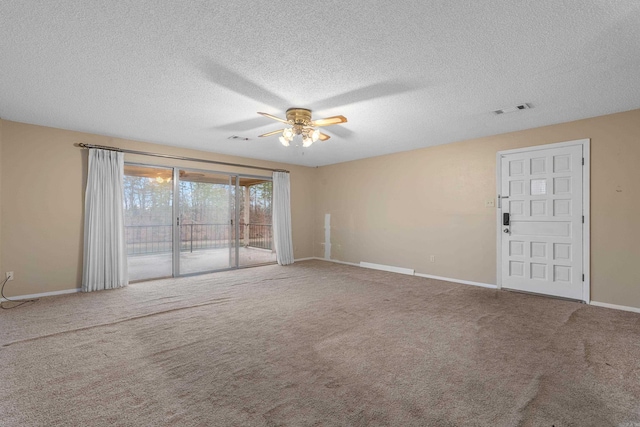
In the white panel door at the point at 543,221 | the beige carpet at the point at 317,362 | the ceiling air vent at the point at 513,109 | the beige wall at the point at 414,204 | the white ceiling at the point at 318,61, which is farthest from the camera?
the white panel door at the point at 543,221

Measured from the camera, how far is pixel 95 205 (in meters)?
4.50

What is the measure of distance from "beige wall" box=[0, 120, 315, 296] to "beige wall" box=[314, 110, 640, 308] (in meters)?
4.87

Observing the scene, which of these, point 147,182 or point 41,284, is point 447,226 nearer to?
point 147,182

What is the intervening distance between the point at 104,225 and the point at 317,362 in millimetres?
4192

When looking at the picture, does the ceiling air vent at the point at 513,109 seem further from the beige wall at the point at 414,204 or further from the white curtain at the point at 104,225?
the white curtain at the point at 104,225

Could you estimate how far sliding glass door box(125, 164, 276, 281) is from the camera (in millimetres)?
5223

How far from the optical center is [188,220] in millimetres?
5750

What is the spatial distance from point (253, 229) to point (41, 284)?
3.98 m

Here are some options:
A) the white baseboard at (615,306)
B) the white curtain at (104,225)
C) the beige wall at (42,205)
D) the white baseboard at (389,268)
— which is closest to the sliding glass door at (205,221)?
the white curtain at (104,225)

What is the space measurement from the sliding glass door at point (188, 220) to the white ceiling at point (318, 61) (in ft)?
4.92

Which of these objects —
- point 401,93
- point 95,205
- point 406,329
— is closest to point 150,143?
point 95,205

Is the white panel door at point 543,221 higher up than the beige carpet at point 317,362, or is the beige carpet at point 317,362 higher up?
the white panel door at point 543,221

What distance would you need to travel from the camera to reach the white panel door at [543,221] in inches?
156

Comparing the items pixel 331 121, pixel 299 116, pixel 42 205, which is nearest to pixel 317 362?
pixel 331 121
